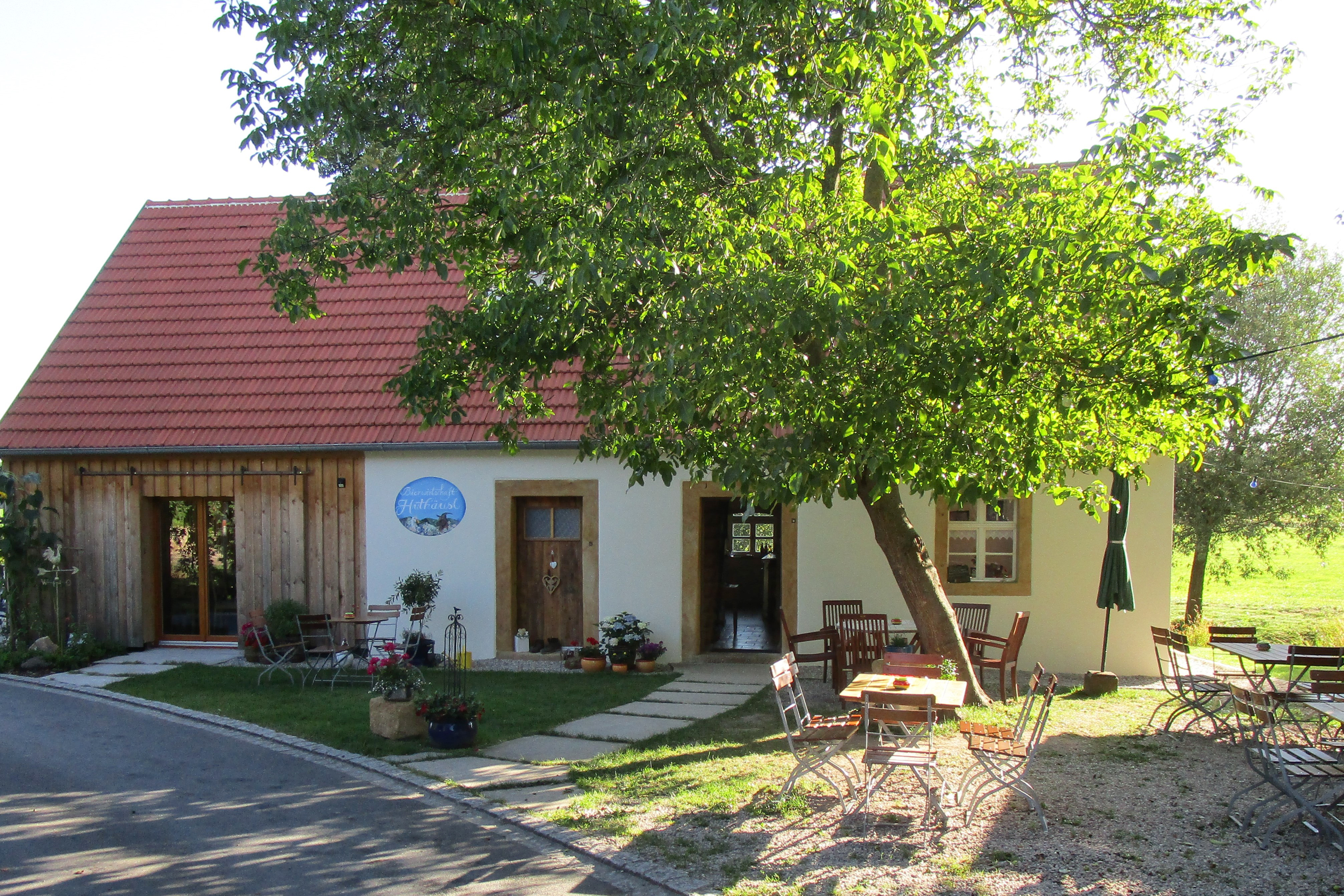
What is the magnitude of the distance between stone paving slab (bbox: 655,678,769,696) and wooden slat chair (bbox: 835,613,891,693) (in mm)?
1177

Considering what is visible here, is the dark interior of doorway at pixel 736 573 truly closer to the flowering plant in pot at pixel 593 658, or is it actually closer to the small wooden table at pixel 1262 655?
the flowering plant in pot at pixel 593 658

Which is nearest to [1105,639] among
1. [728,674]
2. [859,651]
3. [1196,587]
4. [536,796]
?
[859,651]

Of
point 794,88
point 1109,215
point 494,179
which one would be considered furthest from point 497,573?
point 1109,215

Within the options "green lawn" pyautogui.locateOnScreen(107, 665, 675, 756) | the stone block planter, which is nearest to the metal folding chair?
"green lawn" pyautogui.locateOnScreen(107, 665, 675, 756)

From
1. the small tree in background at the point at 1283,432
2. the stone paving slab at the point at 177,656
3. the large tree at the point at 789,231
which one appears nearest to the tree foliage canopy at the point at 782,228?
the large tree at the point at 789,231

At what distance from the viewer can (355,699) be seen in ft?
36.1

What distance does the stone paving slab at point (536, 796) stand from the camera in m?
7.09

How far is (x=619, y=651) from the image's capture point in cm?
1273

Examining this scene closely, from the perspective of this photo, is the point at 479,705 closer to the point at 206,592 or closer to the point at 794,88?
the point at 794,88

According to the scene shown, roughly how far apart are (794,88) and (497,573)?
7878 millimetres

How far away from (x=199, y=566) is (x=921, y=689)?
1138cm

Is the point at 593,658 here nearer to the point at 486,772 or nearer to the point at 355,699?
the point at 355,699

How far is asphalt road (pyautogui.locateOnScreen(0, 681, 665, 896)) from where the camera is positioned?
5652mm

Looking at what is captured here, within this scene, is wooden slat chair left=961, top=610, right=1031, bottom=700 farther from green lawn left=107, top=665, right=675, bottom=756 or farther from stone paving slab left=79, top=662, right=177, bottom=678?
stone paving slab left=79, top=662, right=177, bottom=678
